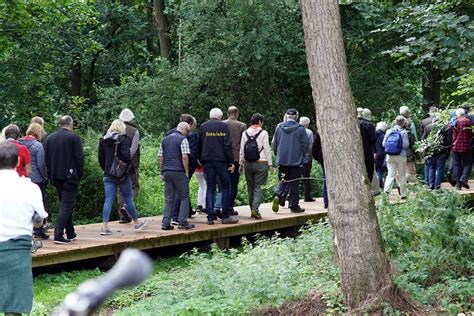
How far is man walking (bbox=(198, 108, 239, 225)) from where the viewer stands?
44.5 feet

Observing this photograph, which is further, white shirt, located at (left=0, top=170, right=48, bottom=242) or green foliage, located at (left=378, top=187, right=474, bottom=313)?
green foliage, located at (left=378, top=187, right=474, bottom=313)

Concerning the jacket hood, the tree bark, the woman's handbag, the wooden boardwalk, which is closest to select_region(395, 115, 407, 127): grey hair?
the wooden boardwalk

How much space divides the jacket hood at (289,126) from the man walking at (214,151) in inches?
59.2

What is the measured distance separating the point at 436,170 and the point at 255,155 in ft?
21.2

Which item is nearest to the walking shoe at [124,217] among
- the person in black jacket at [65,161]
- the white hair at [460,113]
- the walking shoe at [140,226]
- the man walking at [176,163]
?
the walking shoe at [140,226]

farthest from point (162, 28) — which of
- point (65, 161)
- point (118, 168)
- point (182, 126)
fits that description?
point (65, 161)

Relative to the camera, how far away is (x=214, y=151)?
44.5ft

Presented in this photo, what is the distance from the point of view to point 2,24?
64.5 ft

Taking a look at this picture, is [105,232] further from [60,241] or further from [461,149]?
[461,149]

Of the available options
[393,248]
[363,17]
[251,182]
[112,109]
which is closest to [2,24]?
[112,109]

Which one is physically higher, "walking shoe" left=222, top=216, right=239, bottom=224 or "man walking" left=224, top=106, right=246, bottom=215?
"man walking" left=224, top=106, right=246, bottom=215

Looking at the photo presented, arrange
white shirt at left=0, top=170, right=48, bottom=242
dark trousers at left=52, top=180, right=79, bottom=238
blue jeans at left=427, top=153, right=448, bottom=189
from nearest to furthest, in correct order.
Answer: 1. white shirt at left=0, top=170, right=48, bottom=242
2. dark trousers at left=52, top=180, right=79, bottom=238
3. blue jeans at left=427, top=153, right=448, bottom=189

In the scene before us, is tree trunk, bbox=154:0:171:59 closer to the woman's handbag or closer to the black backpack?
the black backpack

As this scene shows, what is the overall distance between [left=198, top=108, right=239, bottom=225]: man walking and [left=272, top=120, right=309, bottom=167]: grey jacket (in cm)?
126
